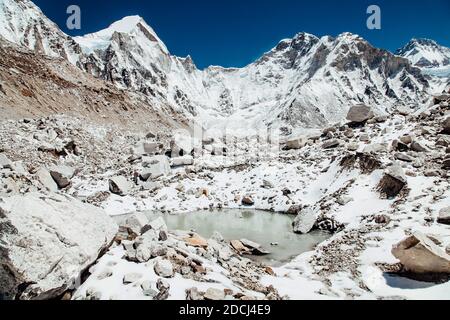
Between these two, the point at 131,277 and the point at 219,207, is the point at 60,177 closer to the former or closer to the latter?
the point at 219,207

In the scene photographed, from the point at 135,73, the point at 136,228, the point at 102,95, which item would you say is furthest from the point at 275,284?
the point at 135,73

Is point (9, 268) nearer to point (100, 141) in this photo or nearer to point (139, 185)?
point (139, 185)

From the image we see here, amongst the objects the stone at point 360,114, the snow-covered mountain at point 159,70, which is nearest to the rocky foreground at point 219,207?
the stone at point 360,114

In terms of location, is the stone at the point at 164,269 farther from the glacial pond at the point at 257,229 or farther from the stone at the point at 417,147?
the stone at the point at 417,147

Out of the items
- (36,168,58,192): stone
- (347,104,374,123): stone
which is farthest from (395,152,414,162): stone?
(36,168,58,192): stone

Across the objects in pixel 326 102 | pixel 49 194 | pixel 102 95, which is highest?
pixel 326 102

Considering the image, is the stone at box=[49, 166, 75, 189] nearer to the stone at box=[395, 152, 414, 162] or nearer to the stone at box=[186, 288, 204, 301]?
the stone at box=[186, 288, 204, 301]

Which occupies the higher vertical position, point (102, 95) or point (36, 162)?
point (102, 95)

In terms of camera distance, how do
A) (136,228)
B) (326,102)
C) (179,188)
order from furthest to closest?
(326,102)
(179,188)
(136,228)
